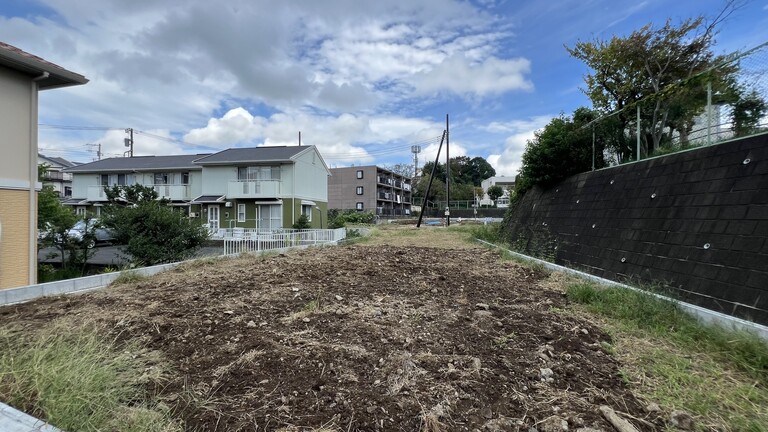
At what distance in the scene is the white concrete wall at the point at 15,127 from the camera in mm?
5160

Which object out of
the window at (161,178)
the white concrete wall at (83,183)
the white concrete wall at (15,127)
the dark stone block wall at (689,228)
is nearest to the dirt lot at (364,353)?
the dark stone block wall at (689,228)

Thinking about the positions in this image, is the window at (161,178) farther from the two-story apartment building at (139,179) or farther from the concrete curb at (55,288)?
the concrete curb at (55,288)

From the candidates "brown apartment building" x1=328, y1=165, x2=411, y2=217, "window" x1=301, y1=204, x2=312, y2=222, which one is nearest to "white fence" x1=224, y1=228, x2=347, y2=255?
"window" x1=301, y1=204, x2=312, y2=222

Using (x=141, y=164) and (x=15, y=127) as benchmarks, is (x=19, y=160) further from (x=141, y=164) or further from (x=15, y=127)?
(x=141, y=164)

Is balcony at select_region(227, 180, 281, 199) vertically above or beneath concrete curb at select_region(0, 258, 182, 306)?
above

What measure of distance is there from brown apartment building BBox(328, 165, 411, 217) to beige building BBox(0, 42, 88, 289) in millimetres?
35246

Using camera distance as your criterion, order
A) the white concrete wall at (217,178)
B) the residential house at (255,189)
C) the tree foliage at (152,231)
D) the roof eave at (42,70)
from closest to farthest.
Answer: the roof eave at (42,70) < the tree foliage at (152,231) < the residential house at (255,189) < the white concrete wall at (217,178)

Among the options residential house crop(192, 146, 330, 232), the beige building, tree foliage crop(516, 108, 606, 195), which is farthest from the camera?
residential house crop(192, 146, 330, 232)

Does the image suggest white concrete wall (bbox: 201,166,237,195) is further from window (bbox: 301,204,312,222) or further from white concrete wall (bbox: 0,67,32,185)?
white concrete wall (bbox: 0,67,32,185)

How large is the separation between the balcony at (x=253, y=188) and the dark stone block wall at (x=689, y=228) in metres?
15.4

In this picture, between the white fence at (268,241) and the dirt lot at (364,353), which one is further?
the white fence at (268,241)

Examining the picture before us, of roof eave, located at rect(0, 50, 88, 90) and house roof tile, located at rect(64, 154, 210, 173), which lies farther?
house roof tile, located at rect(64, 154, 210, 173)

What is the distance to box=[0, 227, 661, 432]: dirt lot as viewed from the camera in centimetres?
199

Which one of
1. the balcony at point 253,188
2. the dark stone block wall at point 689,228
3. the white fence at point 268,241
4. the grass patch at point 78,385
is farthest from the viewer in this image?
the balcony at point 253,188
